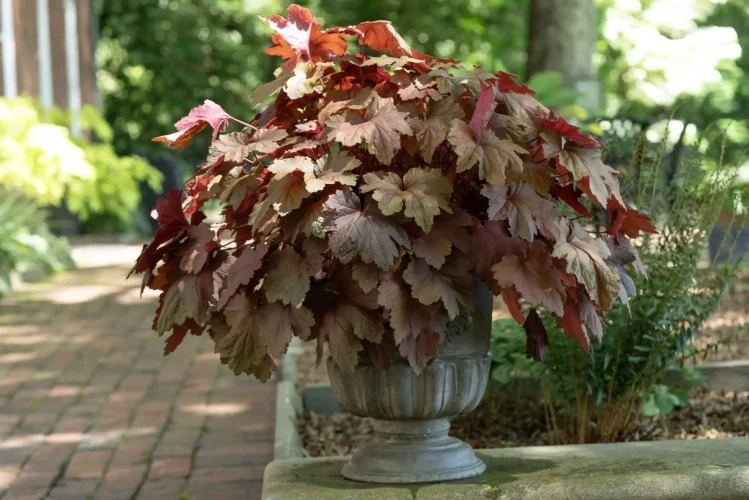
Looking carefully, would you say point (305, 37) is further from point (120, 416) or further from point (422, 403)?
point (120, 416)

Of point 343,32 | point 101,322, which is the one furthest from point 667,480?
point 101,322

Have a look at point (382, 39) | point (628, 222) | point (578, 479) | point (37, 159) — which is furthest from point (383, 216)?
point (37, 159)

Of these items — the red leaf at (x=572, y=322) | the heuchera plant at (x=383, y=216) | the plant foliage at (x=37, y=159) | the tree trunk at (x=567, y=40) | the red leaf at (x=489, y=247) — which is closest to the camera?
the heuchera plant at (x=383, y=216)

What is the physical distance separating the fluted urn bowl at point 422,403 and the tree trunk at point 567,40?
6.51 metres

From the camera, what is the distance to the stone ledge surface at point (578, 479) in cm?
273

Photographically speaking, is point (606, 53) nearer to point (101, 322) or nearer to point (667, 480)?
point (101, 322)

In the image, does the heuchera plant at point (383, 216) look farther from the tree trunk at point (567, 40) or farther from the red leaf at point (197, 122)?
the tree trunk at point (567, 40)

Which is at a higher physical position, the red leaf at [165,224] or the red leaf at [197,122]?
the red leaf at [197,122]

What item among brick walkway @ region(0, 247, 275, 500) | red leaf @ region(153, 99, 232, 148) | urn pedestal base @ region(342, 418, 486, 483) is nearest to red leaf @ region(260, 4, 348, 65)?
red leaf @ region(153, 99, 232, 148)

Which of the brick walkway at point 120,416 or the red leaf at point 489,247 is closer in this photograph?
the red leaf at point 489,247

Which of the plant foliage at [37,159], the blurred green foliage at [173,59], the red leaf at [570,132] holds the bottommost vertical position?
the red leaf at [570,132]

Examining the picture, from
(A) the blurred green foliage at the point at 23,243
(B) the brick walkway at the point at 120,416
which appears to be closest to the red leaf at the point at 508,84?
(B) the brick walkway at the point at 120,416

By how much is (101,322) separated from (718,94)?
739 inches

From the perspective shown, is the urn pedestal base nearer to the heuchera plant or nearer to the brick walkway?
the heuchera plant
